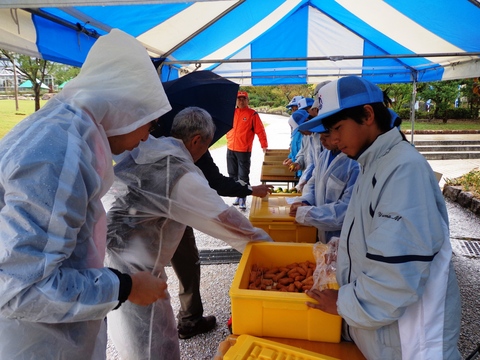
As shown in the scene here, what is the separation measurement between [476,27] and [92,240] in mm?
3916

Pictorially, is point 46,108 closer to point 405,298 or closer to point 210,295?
point 405,298

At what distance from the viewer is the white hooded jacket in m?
0.89

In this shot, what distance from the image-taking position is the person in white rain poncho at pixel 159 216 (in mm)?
1539

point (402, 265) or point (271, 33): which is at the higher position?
point (271, 33)

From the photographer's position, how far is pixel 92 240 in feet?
3.57

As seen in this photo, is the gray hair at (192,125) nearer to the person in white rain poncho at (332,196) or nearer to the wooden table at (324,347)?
the person in white rain poncho at (332,196)

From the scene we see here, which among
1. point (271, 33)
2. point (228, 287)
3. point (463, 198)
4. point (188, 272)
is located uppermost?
point (271, 33)

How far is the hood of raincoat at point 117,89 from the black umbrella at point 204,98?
3.66 ft

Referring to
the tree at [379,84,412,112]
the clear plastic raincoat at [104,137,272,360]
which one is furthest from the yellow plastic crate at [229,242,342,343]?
the tree at [379,84,412,112]

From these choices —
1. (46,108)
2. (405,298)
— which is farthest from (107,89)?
(405,298)

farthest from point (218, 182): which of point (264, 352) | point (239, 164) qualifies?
point (239, 164)

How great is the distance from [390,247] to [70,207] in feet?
2.82

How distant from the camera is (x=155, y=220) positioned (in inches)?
64.5

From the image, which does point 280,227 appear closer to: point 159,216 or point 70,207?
point 159,216
